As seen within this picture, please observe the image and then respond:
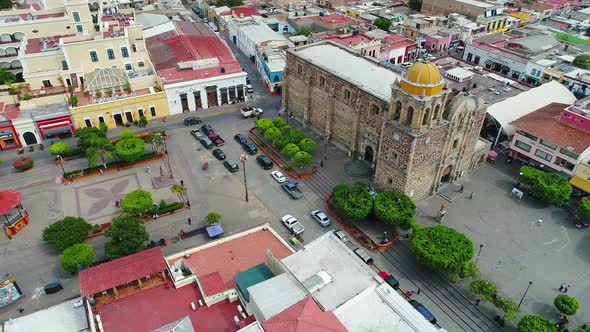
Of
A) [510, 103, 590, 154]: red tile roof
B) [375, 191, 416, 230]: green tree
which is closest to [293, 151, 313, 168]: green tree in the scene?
[375, 191, 416, 230]: green tree

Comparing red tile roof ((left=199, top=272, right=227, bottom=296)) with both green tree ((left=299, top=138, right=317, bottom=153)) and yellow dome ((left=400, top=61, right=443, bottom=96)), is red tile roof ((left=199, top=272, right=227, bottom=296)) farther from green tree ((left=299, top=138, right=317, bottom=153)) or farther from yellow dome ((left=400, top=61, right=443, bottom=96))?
yellow dome ((left=400, top=61, right=443, bottom=96))

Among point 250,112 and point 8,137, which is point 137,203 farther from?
point 8,137

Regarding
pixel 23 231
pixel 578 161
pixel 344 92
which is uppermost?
pixel 344 92

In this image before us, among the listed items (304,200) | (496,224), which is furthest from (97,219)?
(496,224)

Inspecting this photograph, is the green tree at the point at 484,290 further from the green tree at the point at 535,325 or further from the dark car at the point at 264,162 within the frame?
the dark car at the point at 264,162

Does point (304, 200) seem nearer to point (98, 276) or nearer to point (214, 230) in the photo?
point (214, 230)

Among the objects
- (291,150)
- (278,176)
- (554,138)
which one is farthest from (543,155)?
(278,176)
